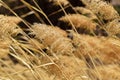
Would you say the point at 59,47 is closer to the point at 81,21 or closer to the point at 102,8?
the point at 102,8

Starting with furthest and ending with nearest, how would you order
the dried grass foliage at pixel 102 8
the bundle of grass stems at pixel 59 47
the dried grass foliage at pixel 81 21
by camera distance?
the dried grass foliage at pixel 81 21 < the dried grass foliage at pixel 102 8 < the bundle of grass stems at pixel 59 47

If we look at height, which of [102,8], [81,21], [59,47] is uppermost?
[81,21]

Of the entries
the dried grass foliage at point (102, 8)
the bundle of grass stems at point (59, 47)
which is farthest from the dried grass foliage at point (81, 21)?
the dried grass foliage at point (102, 8)

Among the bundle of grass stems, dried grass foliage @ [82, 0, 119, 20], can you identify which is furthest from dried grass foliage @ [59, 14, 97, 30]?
dried grass foliage @ [82, 0, 119, 20]

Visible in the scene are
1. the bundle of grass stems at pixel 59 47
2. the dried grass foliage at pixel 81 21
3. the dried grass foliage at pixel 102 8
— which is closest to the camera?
the bundle of grass stems at pixel 59 47

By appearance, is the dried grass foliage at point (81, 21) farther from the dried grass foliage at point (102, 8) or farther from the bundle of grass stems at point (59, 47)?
the dried grass foliage at point (102, 8)

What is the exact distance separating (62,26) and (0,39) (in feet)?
13.2

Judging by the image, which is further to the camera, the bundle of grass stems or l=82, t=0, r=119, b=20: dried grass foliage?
l=82, t=0, r=119, b=20: dried grass foliage

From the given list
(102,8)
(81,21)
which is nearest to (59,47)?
(102,8)

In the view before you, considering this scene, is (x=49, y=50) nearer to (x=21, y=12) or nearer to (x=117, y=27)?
(x=117, y=27)

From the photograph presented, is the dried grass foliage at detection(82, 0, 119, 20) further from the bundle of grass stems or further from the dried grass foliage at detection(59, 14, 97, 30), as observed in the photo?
the dried grass foliage at detection(59, 14, 97, 30)

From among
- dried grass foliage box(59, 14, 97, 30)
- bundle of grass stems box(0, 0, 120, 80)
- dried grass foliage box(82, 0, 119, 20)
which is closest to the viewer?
bundle of grass stems box(0, 0, 120, 80)

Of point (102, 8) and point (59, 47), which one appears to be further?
point (102, 8)

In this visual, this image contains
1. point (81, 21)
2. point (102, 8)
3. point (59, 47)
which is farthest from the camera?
point (81, 21)
